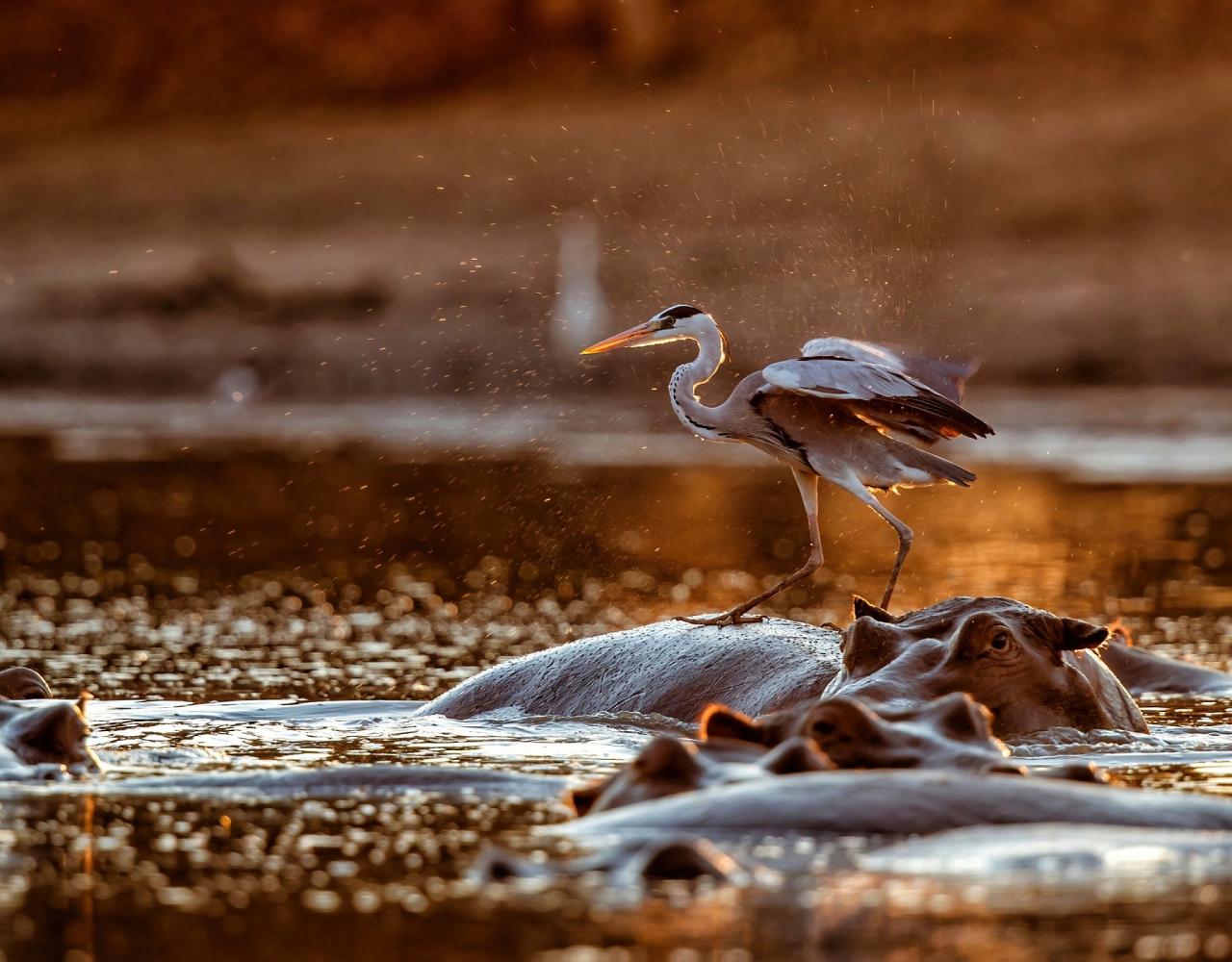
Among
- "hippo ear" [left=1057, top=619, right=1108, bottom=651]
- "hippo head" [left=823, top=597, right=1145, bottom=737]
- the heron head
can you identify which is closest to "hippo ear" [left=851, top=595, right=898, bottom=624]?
"hippo head" [left=823, top=597, right=1145, bottom=737]

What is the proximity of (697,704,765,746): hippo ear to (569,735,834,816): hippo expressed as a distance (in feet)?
0.75

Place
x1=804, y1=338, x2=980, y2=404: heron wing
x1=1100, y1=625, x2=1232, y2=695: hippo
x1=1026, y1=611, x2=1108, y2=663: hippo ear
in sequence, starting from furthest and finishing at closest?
1. x1=804, y1=338, x2=980, y2=404: heron wing
2. x1=1100, y1=625, x2=1232, y2=695: hippo
3. x1=1026, y1=611, x2=1108, y2=663: hippo ear

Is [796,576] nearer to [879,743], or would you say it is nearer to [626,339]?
[626,339]

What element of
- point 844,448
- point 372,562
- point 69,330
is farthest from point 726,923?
point 69,330

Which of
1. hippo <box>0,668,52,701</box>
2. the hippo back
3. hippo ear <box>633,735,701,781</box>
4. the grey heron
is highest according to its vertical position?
the grey heron

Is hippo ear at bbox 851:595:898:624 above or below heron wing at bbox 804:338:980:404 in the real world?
below

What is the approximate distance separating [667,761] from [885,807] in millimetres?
577

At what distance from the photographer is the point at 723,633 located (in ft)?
30.5

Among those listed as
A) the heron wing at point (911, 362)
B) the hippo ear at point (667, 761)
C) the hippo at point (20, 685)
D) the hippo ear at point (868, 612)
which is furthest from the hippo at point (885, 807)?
the heron wing at point (911, 362)

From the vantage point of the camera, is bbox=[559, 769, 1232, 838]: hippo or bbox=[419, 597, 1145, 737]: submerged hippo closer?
bbox=[559, 769, 1232, 838]: hippo

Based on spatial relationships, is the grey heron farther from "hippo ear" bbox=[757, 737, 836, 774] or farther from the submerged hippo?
"hippo ear" bbox=[757, 737, 836, 774]

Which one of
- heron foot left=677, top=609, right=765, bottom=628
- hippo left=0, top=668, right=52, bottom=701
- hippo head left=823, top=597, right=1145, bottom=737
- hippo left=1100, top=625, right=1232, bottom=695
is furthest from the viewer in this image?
hippo left=1100, top=625, right=1232, bottom=695

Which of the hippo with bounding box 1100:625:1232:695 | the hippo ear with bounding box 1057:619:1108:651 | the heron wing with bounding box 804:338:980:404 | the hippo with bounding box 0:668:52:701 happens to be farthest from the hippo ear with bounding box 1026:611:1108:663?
the hippo with bounding box 0:668:52:701

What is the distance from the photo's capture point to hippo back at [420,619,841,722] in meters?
8.78
